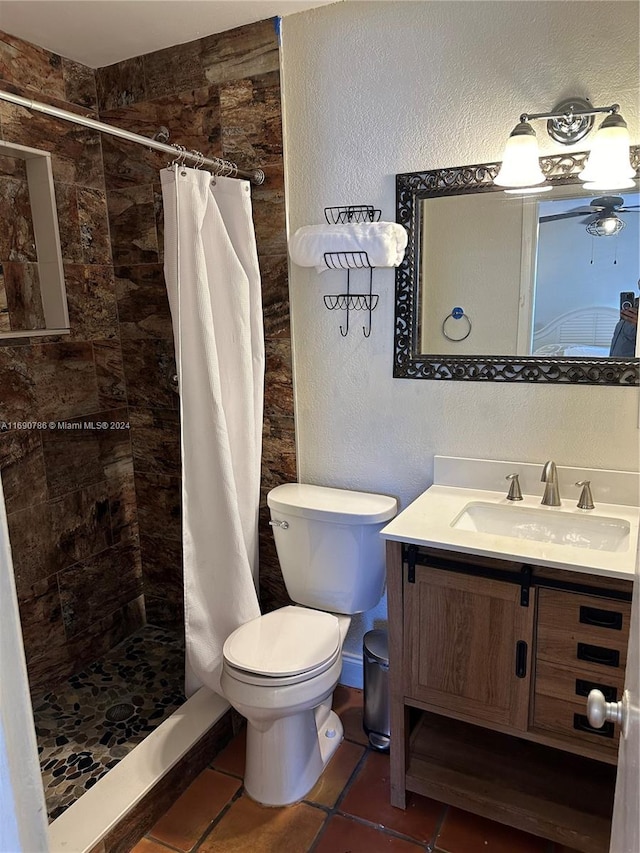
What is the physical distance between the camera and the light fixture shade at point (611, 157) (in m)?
1.54

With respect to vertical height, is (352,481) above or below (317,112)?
below

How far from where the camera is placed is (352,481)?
221 cm

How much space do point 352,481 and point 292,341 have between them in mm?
578

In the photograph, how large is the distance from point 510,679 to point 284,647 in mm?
665

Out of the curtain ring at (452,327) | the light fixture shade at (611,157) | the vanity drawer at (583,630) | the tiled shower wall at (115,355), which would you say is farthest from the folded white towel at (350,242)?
the vanity drawer at (583,630)

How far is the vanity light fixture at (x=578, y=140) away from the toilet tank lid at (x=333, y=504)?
1082 millimetres

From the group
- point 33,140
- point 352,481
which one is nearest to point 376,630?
point 352,481

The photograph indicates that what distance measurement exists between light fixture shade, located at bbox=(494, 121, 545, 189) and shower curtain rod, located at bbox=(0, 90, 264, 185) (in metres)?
0.89

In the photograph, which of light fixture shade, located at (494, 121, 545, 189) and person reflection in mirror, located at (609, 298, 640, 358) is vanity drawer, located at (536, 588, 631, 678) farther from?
light fixture shade, located at (494, 121, 545, 189)

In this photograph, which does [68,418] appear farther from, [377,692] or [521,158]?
[521,158]

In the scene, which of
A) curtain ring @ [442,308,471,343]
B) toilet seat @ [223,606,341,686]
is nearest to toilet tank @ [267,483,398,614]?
toilet seat @ [223,606,341,686]

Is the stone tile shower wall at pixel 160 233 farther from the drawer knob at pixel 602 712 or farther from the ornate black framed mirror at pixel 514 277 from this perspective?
the drawer knob at pixel 602 712

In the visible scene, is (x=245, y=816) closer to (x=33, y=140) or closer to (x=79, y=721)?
(x=79, y=721)

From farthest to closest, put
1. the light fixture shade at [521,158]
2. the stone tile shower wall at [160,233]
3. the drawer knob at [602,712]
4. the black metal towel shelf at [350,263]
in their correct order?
the stone tile shower wall at [160,233] < the black metal towel shelf at [350,263] < the light fixture shade at [521,158] < the drawer knob at [602,712]
